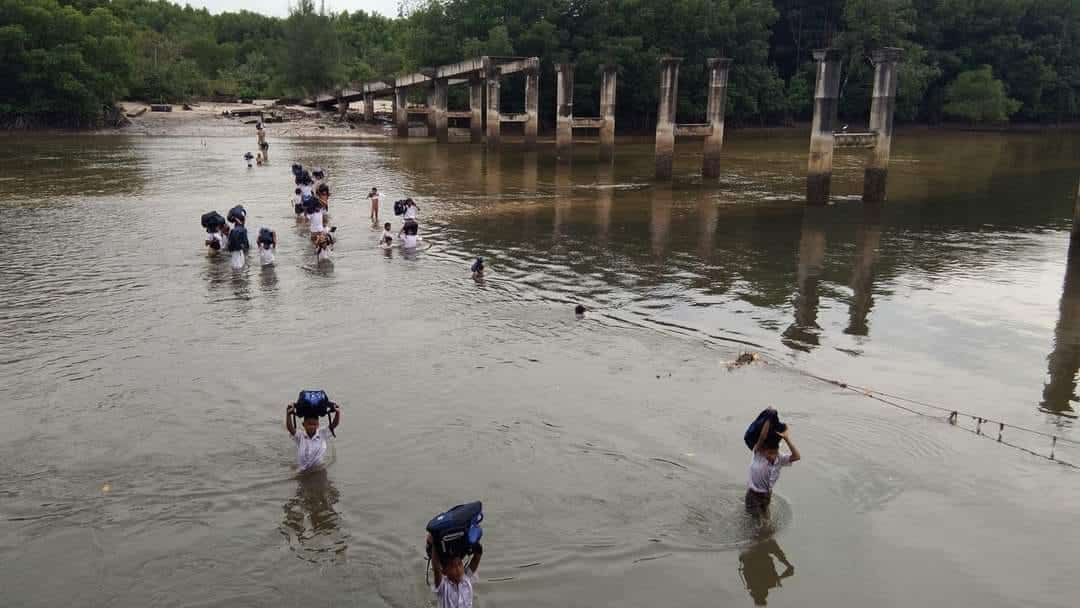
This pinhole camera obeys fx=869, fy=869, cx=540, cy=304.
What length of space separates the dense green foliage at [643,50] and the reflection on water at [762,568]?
42.9m

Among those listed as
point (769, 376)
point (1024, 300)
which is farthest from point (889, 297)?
point (769, 376)

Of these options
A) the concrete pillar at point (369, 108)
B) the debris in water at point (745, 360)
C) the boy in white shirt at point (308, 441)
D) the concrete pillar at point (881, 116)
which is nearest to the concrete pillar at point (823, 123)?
the concrete pillar at point (881, 116)

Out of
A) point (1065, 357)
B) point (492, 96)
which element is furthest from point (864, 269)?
point (492, 96)

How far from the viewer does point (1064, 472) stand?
908 cm

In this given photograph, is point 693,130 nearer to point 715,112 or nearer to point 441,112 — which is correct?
point 715,112

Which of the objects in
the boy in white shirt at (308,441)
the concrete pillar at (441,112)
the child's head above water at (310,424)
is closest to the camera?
the child's head above water at (310,424)

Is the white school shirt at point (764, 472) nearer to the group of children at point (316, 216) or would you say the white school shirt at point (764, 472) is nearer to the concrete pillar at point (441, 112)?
the group of children at point (316, 216)

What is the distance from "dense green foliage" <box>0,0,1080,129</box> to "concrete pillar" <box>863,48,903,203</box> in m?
24.0

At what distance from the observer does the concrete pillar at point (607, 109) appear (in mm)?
39594

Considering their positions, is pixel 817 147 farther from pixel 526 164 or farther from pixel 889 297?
pixel 526 164

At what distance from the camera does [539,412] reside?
10375mm

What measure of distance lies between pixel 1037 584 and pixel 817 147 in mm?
20826

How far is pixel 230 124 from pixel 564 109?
2400cm

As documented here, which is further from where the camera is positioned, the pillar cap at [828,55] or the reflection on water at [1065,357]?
the pillar cap at [828,55]
